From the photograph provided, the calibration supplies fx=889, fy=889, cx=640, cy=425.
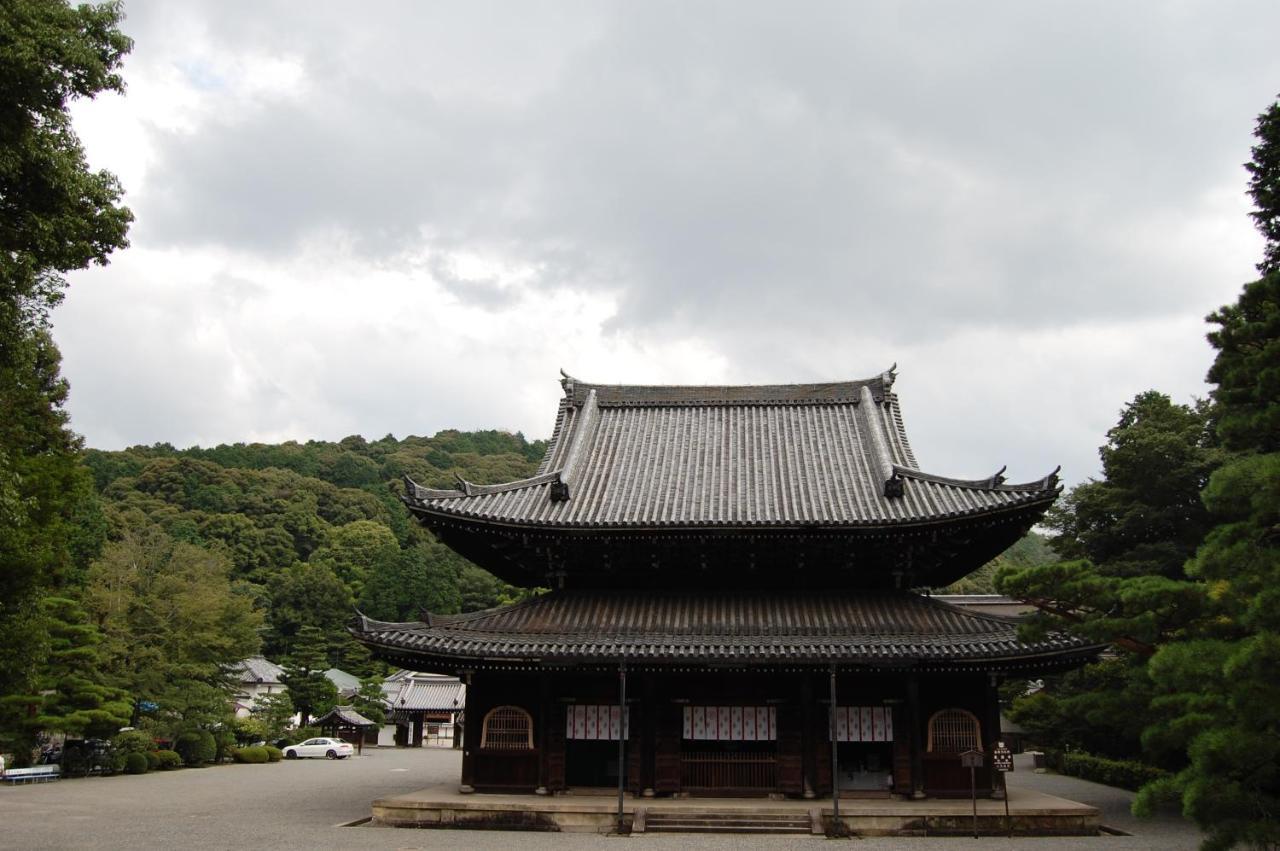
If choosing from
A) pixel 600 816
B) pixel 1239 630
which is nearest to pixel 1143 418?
pixel 1239 630

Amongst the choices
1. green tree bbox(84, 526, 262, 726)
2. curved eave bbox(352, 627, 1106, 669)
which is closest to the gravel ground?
curved eave bbox(352, 627, 1106, 669)

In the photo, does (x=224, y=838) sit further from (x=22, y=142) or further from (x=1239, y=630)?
(x=1239, y=630)

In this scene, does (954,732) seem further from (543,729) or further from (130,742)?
(130,742)

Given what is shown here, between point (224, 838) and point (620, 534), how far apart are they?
9.75 metres

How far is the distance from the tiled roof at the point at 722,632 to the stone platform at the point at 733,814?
2.94m

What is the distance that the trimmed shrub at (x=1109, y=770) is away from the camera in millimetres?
26259

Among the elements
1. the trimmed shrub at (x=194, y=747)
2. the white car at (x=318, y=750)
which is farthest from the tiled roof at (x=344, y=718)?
the trimmed shrub at (x=194, y=747)

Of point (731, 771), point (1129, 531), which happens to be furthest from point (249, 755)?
point (1129, 531)

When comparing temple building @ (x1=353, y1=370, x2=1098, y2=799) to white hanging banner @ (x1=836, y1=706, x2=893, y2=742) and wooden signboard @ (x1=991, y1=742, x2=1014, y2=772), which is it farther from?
wooden signboard @ (x1=991, y1=742, x2=1014, y2=772)

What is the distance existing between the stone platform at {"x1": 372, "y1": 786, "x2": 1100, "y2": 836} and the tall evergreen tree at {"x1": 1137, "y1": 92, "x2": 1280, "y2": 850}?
260 inches

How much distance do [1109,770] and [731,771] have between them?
16.7 metres

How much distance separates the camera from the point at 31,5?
12.1 metres

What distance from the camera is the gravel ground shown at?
16297 mm

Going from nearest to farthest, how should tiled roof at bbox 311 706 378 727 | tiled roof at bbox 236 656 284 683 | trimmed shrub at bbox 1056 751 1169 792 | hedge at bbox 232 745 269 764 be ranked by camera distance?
1. trimmed shrub at bbox 1056 751 1169 792
2. hedge at bbox 232 745 269 764
3. tiled roof at bbox 311 706 378 727
4. tiled roof at bbox 236 656 284 683
